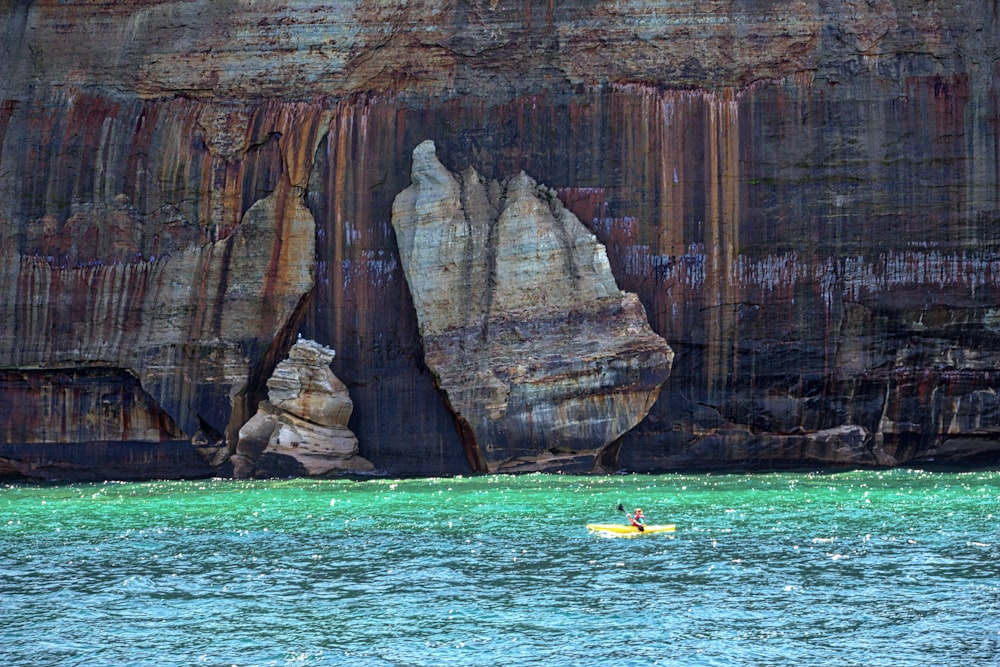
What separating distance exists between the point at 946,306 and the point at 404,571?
2086cm

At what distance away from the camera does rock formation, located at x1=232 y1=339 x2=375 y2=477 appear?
34219mm

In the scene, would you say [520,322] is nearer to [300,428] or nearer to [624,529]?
[300,428]

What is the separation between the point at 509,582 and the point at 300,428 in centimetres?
1825

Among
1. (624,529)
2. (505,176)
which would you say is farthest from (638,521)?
(505,176)

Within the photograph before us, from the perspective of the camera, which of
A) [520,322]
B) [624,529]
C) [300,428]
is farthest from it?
[300,428]

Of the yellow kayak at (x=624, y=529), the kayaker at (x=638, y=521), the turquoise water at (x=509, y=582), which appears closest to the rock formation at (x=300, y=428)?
the turquoise water at (x=509, y=582)

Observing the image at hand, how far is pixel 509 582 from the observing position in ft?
56.0

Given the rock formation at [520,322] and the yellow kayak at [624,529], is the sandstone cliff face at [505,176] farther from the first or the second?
the yellow kayak at [624,529]

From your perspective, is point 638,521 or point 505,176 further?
point 505,176

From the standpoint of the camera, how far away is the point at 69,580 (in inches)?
703

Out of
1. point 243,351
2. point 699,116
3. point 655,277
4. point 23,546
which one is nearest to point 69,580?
point 23,546

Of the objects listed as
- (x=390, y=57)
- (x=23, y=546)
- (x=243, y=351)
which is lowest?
(x=23, y=546)

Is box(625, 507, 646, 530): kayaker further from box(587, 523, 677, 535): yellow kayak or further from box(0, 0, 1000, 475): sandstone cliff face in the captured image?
box(0, 0, 1000, 475): sandstone cliff face

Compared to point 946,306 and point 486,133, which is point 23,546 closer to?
point 486,133
